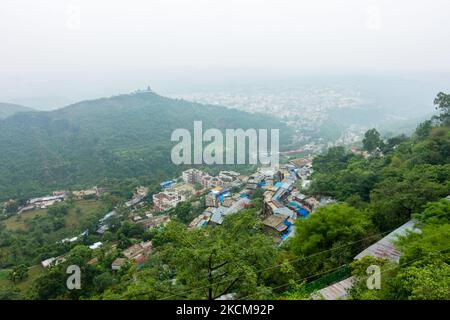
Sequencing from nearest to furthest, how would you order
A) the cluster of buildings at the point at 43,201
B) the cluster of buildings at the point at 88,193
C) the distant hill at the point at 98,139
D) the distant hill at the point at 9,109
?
the cluster of buildings at the point at 43,201, the cluster of buildings at the point at 88,193, the distant hill at the point at 98,139, the distant hill at the point at 9,109

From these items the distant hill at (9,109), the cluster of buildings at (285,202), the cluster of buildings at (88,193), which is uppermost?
the distant hill at (9,109)

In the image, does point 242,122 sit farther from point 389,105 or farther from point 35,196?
point 389,105

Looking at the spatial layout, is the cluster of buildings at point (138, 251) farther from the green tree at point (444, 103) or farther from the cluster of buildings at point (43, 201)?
the green tree at point (444, 103)

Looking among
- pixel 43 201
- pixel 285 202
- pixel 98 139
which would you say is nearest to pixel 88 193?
pixel 43 201

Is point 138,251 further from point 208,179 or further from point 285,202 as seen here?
point 208,179

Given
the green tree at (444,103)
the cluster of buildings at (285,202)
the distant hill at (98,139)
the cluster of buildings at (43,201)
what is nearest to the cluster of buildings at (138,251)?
the cluster of buildings at (285,202)

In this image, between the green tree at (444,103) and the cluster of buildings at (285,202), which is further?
the green tree at (444,103)

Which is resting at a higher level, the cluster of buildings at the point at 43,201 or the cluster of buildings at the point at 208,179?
the cluster of buildings at the point at 208,179
